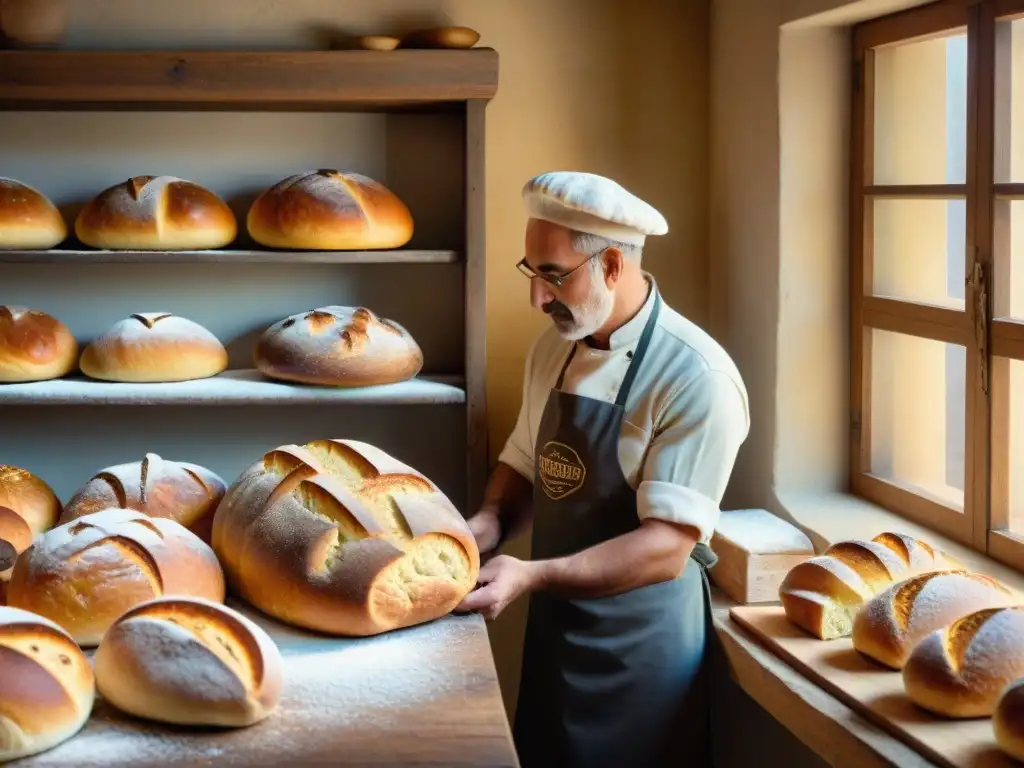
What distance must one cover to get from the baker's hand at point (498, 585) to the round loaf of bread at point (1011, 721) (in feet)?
2.15

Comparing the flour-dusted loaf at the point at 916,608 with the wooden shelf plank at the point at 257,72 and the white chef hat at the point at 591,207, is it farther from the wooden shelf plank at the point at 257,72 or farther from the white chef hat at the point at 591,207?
the wooden shelf plank at the point at 257,72

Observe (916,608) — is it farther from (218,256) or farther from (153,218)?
(153,218)

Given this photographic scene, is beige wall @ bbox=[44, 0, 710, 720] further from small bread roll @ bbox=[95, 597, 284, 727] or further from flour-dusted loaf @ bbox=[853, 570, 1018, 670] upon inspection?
small bread roll @ bbox=[95, 597, 284, 727]

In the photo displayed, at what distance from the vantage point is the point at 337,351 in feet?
9.29

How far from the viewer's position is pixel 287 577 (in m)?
1.57

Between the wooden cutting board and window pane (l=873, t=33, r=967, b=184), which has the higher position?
window pane (l=873, t=33, r=967, b=184)

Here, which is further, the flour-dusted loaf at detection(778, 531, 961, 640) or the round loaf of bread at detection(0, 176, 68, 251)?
the round loaf of bread at detection(0, 176, 68, 251)

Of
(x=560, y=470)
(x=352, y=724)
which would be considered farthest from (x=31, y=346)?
(x=352, y=724)

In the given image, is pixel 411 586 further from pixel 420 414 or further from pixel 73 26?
pixel 73 26

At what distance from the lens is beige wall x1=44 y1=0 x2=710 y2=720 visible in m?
3.12

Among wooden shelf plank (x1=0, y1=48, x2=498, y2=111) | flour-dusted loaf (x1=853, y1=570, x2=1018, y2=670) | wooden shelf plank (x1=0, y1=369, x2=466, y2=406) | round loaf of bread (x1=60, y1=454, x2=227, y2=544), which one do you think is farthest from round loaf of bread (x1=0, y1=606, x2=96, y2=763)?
wooden shelf plank (x1=0, y1=48, x2=498, y2=111)

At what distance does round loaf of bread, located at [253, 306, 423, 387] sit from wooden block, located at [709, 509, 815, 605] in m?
0.87

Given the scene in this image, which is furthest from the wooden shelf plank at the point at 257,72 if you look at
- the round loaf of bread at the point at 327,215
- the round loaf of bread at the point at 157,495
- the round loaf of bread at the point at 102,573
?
the round loaf of bread at the point at 102,573

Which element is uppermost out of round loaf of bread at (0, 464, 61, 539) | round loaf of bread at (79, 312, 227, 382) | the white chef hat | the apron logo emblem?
the white chef hat
